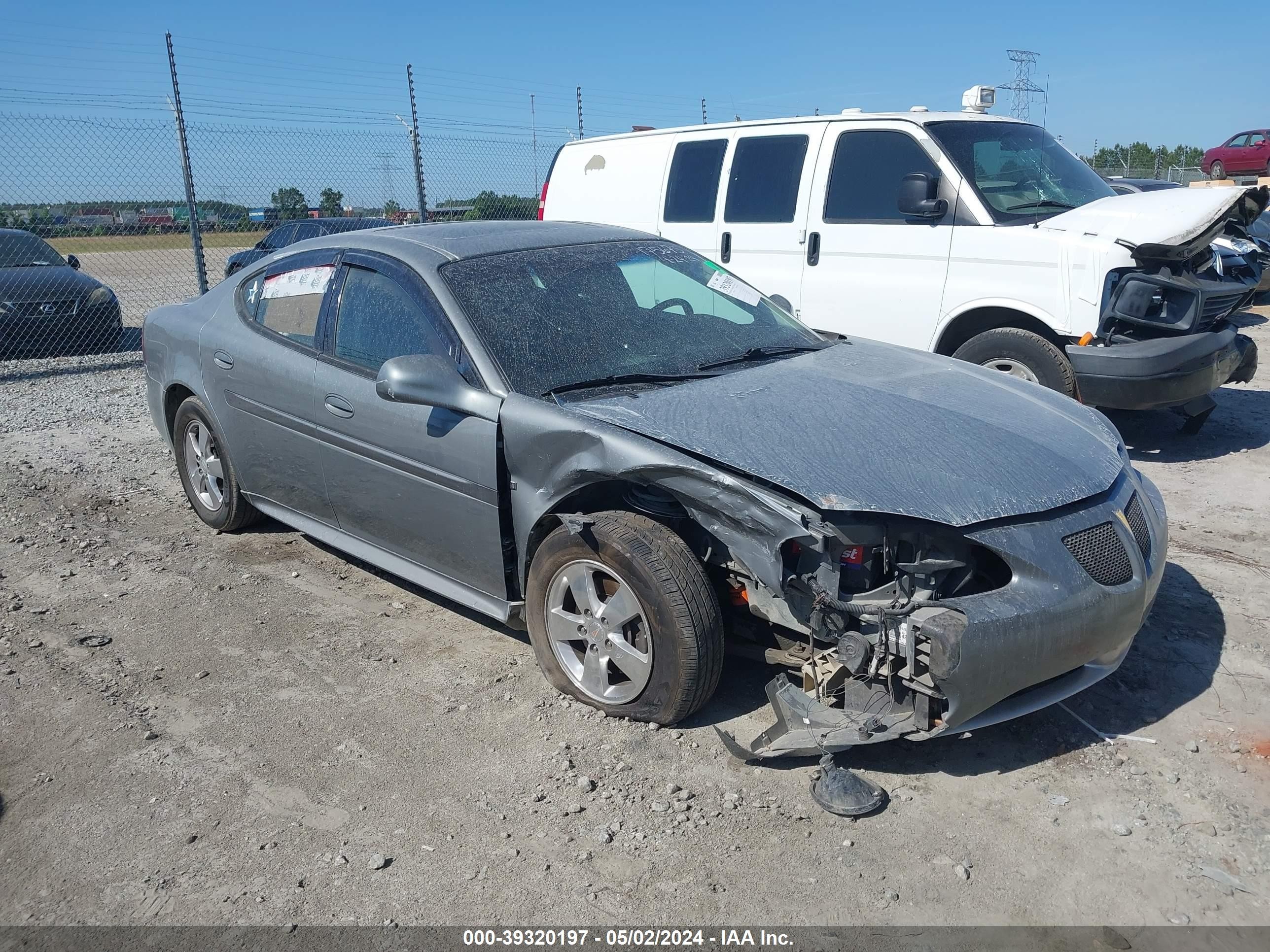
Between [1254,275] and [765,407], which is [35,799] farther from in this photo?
[1254,275]

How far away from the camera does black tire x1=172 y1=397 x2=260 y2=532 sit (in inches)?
201

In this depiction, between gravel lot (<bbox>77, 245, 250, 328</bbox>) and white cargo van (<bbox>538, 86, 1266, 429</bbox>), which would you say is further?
gravel lot (<bbox>77, 245, 250, 328</bbox>)

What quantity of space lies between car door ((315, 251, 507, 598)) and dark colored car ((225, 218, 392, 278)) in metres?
10.2

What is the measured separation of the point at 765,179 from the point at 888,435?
175 inches

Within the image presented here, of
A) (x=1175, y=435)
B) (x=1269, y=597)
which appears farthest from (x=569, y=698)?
(x=1175, y=435)

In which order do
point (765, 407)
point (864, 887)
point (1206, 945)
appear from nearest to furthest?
1. point (1206, 945)
2. point (864, 887)
3. point (765, 407)

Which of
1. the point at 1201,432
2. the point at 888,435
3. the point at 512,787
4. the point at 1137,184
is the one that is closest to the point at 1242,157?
the point at 1137,184

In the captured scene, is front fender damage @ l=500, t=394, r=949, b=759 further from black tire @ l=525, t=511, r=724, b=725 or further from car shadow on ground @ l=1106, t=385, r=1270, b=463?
car shadow on ground @ l=1106, t=385, r=1270, b=463

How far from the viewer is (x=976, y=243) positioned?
624cm

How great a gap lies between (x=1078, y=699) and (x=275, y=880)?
2.69 m

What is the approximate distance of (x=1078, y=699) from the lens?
3531 millimetres

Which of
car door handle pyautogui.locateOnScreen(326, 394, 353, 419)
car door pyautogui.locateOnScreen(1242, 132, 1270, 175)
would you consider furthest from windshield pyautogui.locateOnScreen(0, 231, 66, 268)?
car door pyautogui.locateOnScreen(1242, 132, 1270, 175)

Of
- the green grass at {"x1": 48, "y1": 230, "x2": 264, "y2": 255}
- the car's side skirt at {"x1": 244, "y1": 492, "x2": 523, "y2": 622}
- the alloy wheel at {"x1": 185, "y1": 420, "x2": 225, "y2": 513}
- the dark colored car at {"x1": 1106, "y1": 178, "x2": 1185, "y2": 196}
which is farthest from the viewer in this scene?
the dark colored car at {"x1": 1106, "y1": 178, "x2": 1185, "y2": 196}

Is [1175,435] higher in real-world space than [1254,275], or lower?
lower
